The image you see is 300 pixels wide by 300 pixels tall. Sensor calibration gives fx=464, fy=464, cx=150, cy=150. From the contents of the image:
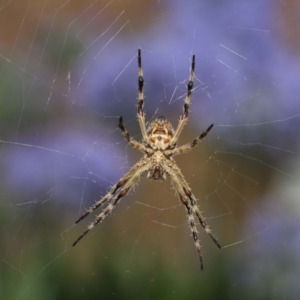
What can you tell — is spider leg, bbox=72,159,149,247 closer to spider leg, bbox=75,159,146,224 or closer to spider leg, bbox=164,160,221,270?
spider leg, bbox=75,159,146,224

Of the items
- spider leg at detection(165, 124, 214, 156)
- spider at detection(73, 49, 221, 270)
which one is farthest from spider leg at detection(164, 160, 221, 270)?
spider leg at detection(165, 124, 214, 156)

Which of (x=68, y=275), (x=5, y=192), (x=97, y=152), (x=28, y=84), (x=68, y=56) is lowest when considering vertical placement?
(x=68, y=275)

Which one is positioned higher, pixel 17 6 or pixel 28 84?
pixel 17 6

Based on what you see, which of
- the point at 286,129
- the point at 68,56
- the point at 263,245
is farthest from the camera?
the point at 286,129

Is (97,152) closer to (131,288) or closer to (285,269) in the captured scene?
(131,288)

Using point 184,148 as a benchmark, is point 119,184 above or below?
below

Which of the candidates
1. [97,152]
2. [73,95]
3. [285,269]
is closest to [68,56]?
[73,95]

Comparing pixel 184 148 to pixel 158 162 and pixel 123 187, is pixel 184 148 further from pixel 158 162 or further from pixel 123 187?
pixel 123 187

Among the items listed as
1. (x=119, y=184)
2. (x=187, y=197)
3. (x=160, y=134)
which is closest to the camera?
(x=160, y=134)

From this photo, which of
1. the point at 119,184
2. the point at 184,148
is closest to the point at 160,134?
the point at 184,148
